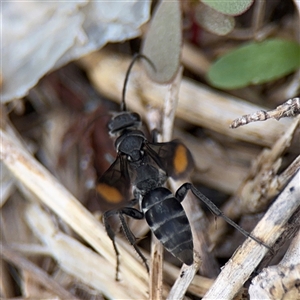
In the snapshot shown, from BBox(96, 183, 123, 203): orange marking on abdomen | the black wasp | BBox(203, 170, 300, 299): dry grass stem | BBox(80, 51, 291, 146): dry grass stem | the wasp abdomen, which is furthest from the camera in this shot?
BBox(80, 51, 291, 146): dry grass stem

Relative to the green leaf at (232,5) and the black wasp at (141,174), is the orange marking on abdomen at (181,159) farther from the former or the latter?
the green leaf at (232,5)

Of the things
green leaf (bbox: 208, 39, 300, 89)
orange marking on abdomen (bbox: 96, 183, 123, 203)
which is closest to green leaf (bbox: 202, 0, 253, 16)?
green leaf (bbox: 208, 39, 300, 89)

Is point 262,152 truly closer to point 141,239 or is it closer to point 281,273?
point 141,239

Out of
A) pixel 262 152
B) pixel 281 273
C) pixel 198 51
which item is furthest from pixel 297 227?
pixel 198 51

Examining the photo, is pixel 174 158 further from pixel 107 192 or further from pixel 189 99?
pixel 189 99

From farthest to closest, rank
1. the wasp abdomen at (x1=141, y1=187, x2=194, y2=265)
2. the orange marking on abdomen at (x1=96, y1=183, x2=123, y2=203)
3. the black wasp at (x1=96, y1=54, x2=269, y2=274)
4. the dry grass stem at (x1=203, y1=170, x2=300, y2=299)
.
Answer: the orange marking on abdomen at (x1=96, y1=183, x2=123, y2=203)
the black wasp at (x1=96, y1=54, x2=269, y2=274)
the wasp abdomen at (x1=141, y1=187, x2=194, y2=265)
the dry grass stem at (x1=203, y1=170, x2=300, y2=299)

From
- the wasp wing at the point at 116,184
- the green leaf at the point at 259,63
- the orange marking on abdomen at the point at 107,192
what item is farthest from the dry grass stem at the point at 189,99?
the orange marking on abdomen at the point at 107,192

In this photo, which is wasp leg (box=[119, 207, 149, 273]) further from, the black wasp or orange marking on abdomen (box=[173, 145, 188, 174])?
orange marking on abdomen (box=[173, 145, 188, 174])

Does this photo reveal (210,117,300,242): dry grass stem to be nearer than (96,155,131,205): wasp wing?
Yes
